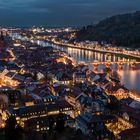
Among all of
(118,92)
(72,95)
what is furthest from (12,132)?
(118,92)

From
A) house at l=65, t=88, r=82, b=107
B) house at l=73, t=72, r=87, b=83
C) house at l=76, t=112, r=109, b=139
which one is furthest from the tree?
house at l=73, t=72, r=87, b=83

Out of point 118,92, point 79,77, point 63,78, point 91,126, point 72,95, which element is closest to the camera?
point 91,126

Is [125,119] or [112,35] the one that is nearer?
[125,119]

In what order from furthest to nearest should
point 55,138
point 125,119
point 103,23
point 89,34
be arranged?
point 103,23 → point 89,34 → point 125,119 → point 55,138

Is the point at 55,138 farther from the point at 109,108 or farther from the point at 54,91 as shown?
the point at 54,91

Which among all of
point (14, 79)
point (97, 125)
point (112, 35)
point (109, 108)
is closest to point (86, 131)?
point (97, 125)

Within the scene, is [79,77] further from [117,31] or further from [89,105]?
[117,31]

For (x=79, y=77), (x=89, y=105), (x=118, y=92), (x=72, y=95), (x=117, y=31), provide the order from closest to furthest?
(x=89, y=105)
(x=72, y=95)
(x=118, y=92)
(x=79, y=77)
(x=117, y=31)

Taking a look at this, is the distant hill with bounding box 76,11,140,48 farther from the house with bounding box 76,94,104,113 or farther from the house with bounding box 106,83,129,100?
the house with bounding box 76,94,104,113
